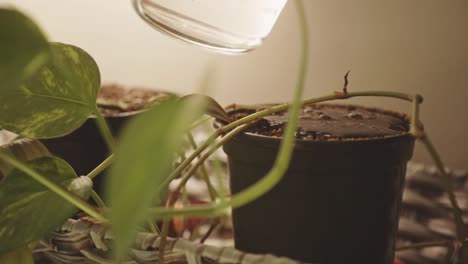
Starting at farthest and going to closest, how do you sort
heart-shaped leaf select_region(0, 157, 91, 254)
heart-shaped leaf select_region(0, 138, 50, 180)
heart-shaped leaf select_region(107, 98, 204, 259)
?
heart-shaped leaf select_region(0, 138, 50, 180), heart-shaped leaf select_region(0, 157, 91, 254), heart-shaped leaf select_region(107, 98, 204, 259)

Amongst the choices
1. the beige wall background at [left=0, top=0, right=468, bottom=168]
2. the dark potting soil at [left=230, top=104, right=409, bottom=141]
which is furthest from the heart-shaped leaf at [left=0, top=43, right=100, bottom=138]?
the beige wall background at [left=0, top=0, right=468, bottom=168]

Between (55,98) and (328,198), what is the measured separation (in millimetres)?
246

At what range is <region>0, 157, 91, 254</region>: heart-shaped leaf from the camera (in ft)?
1.33

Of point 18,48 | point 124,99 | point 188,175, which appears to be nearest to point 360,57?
point 124,99

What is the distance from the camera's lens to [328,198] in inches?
18.2

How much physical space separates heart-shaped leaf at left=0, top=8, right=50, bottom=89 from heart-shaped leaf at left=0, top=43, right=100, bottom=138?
0.38ft

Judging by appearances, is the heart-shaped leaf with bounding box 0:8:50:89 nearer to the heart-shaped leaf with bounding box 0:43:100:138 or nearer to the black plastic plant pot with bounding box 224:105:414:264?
the heart-shaped leaf with bounding box 0:43:100:138

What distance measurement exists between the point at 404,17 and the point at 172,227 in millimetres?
493

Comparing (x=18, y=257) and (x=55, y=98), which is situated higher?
(x=55, y=98)

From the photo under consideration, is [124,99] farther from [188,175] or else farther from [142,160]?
[142,160]

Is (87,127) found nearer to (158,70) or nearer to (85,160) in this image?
(85,160)

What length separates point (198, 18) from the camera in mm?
532

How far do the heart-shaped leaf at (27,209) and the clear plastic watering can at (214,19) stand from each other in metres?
0.19

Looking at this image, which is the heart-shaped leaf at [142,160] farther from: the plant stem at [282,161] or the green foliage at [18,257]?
the green foliage at [18,257]
